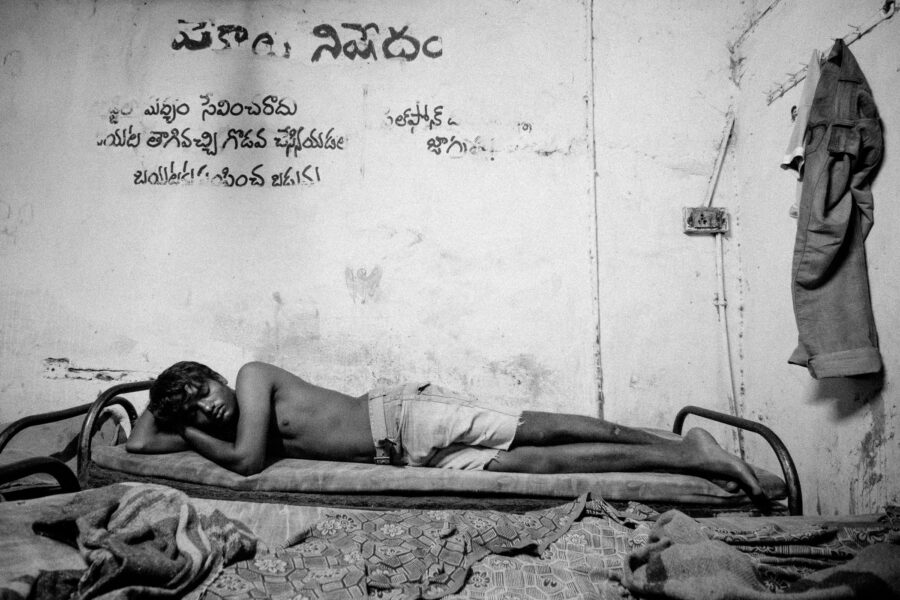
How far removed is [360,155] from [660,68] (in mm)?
2270

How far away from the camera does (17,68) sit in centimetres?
344

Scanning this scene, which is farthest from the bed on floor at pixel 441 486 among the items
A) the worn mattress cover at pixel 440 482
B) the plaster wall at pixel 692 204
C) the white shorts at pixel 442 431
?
the plaster wall at pixel 692 204

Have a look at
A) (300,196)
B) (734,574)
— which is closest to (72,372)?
(300,196)

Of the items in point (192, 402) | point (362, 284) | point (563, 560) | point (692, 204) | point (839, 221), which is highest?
point (692, 204)

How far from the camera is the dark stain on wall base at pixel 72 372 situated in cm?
331

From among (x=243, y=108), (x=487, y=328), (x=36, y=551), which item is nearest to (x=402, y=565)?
(x=36, y=551)

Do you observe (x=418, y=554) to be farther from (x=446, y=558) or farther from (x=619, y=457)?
(x=619, y=457)

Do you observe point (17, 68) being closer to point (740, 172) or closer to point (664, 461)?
point (664, 461)

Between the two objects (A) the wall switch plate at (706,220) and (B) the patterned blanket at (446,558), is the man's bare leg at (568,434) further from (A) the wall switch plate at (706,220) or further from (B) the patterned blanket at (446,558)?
(A) the wall switch plate at (706,220)

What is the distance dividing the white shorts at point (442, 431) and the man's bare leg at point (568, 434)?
7 centimetres

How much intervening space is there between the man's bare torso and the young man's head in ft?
0.77

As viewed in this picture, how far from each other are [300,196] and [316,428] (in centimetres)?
174

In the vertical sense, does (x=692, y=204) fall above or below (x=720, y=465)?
above

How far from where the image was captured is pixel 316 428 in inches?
95.4
